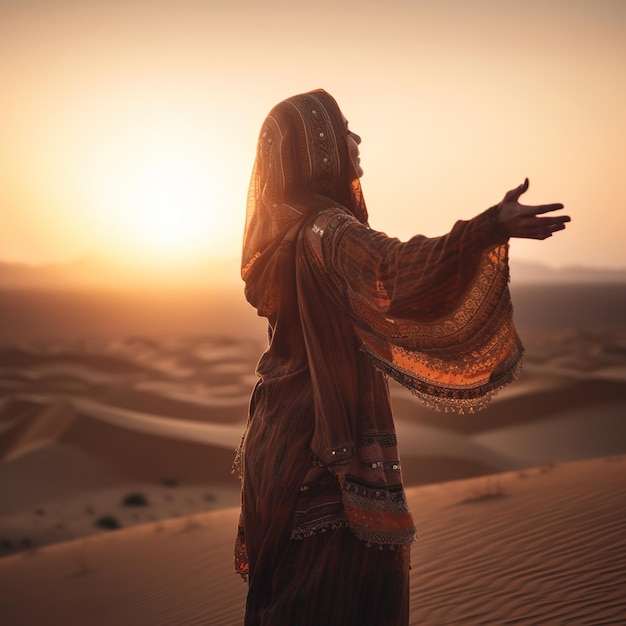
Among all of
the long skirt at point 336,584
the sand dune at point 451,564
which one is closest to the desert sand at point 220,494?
the sand dune at point 451,564

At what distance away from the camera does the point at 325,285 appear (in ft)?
10.6

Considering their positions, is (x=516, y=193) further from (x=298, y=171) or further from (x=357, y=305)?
(x=298, y=171)

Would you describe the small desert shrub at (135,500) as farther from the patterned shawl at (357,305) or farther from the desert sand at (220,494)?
the patterned shawl at (357,305)

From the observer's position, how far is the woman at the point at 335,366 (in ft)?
9.77

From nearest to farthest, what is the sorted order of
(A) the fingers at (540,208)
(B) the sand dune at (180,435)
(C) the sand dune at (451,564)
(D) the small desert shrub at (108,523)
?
(A) the fingers at (540,208) < (C) the sand dune at (451,564) < (D) the small desert shrub at (108,523) < (B) the sand dune at (180,435)

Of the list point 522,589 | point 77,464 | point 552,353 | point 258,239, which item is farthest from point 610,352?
point 258,239

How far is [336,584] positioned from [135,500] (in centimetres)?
1529

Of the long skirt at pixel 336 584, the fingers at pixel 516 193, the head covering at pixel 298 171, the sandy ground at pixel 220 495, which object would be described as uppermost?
the head covering at pixel 298 171

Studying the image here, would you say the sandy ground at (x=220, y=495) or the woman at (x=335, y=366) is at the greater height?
the woman at (x=335, y=366)

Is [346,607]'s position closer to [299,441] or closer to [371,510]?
Result: [371,510]

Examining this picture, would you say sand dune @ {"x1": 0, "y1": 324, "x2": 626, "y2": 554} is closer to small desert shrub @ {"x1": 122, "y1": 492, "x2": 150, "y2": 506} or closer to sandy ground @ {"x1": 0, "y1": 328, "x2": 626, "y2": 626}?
sandy ground @ {"x1": 0, "y1": 328, "x2": 626, "y2": 626}

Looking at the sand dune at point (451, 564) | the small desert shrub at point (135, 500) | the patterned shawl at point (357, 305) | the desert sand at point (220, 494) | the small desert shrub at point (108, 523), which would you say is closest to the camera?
the patterned shawl at point (357, 305)

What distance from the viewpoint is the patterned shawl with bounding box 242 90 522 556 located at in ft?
9.43

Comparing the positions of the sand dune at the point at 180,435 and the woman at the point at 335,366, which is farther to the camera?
the sand dune at the point at 180,435
